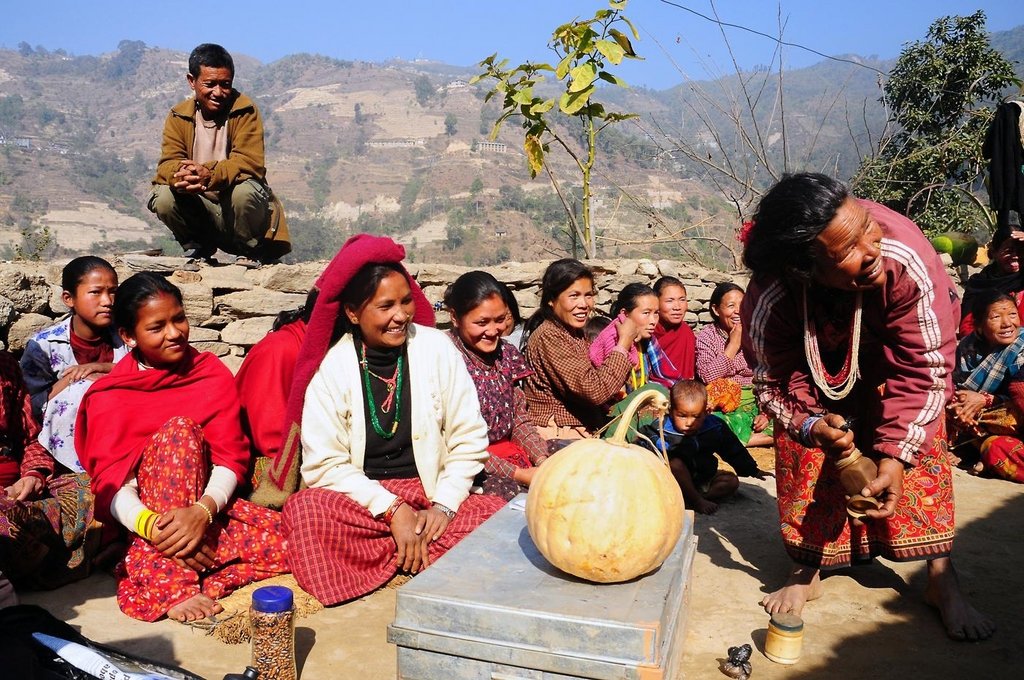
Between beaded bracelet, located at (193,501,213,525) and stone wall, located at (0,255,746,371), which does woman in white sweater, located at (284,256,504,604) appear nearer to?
beaded bracelet, located at (193,501,213,525)

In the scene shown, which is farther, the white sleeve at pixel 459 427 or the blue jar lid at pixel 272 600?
the white sleeve at pixel 459 427

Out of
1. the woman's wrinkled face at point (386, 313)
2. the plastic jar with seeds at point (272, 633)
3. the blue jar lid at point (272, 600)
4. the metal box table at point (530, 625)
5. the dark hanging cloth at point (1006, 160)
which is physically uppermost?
the dark hanging cloth at point (1006, 160)

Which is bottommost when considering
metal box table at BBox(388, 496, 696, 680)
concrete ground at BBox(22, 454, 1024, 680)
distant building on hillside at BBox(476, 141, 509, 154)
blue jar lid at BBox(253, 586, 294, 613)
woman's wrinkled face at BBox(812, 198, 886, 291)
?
concrete ground at BBox(22, 454, 1024, 680)

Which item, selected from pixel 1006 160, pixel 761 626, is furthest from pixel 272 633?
pixel 1006 160

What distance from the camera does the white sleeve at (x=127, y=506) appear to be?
326 cm

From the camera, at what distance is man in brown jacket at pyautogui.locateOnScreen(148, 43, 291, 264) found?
537cm

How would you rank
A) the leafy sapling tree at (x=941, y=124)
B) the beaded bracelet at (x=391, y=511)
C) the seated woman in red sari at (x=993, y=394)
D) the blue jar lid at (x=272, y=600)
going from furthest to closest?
1. the leafy sapling tree at (x=941, y=124)
2. the seated woman in red sari at (x=993, y=394)
3. the beaded bracelet at (x=391, y=511)
4. the blue jar lid at (x=272, y=600)

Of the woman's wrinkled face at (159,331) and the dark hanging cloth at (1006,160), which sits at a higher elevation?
the dark hanging cloth at (1006,160)

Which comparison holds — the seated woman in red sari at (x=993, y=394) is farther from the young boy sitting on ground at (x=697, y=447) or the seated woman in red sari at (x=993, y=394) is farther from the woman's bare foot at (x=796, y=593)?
the woman's bare foot at (x=796, y=593)

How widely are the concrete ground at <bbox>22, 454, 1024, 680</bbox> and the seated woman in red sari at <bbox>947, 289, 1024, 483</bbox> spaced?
138 cm

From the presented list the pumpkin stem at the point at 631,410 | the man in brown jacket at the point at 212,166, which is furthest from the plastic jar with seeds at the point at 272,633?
the man in brown jacket at the point at 212,166

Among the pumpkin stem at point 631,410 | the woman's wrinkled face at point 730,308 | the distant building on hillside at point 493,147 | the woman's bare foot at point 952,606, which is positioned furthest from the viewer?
the distant building on hillside at point 493,147

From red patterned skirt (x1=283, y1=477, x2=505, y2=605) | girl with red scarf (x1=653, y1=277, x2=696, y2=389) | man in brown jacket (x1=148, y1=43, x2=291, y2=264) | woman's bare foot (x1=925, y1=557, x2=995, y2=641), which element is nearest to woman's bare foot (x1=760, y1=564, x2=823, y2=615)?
woman's bare foot (x1=925, y1=557, x2=995, y2=641)

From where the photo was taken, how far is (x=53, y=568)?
11.3 feet
